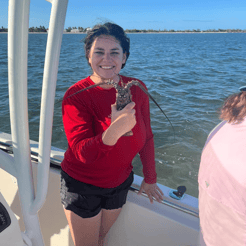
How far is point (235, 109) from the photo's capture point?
0.90 meters

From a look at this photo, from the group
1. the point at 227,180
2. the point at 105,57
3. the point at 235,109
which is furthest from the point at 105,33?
the point at 227,180

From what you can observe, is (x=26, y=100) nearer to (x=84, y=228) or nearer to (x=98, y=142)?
(x=98, y=142)

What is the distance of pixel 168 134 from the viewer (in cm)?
536

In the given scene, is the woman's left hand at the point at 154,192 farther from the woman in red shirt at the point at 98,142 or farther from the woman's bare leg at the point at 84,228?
the woman's bare leg at the point at 84,228

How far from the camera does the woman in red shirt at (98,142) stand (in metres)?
1.16

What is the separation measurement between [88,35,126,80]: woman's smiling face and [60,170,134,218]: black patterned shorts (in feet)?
2.15

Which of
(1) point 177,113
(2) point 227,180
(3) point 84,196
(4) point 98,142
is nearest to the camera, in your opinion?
(2) point 227,180

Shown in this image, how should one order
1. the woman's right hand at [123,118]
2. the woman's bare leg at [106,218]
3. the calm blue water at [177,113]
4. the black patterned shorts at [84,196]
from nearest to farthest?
the woman's right hand at [123,118]
the black patterned shorts at [84,196]
the woman's bare leg at [106,218]
the calm blue water at [177,113]

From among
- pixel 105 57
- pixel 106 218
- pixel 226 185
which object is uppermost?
pixel 105 57

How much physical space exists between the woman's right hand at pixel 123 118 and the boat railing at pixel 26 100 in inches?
10.2

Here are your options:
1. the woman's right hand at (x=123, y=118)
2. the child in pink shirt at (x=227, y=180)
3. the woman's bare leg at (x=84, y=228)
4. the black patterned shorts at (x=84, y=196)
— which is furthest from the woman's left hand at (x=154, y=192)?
the woman's right hand at (x=123, y=118)

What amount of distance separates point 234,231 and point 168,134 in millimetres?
4562

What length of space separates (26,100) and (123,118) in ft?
1.34

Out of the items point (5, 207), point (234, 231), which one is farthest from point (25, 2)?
point (234, 231)
